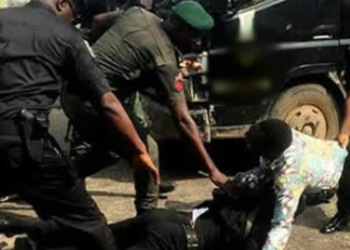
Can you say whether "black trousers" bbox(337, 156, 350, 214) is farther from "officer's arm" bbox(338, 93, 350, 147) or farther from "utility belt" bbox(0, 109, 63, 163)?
"utility belt" bbox(0, 109, 63, 163)

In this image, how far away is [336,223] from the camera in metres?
4.90

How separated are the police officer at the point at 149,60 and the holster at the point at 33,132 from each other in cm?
97

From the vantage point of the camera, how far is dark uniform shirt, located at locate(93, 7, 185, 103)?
4186 mm

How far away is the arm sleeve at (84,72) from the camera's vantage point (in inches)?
131

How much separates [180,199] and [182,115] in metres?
1.67

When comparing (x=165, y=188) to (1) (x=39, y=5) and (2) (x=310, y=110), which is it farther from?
(1) (x=39, y=5)

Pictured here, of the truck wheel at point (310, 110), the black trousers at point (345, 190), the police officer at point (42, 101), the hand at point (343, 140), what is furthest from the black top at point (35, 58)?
the truck wheel at point (310, 110)

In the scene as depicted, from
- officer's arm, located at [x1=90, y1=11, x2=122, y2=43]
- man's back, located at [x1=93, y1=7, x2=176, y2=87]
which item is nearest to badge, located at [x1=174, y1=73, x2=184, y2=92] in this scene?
man's back, located at [x1=93, y1=7, x2=176, y2=87]

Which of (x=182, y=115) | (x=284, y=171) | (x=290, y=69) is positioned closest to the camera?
(x=284, y=171)

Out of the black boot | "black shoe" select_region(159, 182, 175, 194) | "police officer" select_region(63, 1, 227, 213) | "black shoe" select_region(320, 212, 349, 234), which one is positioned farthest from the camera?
"black shoe" select_region(159, 182, 175, 194)

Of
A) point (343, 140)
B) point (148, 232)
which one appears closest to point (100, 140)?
point (148, 232)

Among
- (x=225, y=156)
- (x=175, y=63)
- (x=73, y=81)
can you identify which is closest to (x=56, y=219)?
(x=73, y=81)

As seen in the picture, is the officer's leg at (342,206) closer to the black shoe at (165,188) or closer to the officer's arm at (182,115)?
the officer's arm at (182,115)

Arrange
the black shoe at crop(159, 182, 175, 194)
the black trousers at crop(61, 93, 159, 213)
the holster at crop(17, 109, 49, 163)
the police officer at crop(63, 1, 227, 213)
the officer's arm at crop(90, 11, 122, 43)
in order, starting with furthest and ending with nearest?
1. the black shoe at crop(159, 182, 175, 194)
2. the officer's arm at crop(90, 11, 122, 43)
3. the black trousers at crop(61, 93, 159, 213)
4. the police officer at crop(63, 1, 227, 213)
5. the holster at crop(17, 109, 49, 163)
